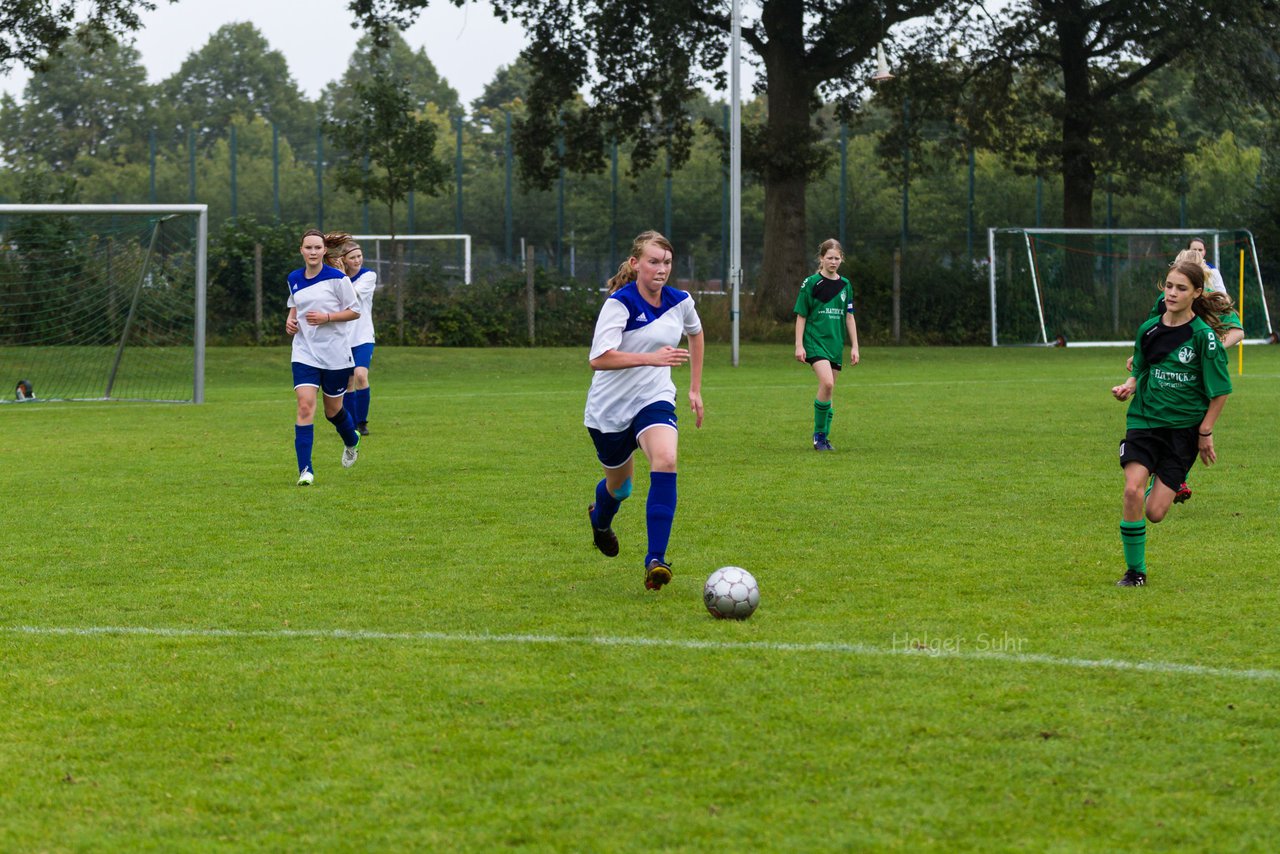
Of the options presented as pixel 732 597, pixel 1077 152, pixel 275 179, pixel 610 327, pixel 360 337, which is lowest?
pixel 732 597

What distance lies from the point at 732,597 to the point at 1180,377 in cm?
257

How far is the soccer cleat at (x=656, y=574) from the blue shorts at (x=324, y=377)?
17.7ft

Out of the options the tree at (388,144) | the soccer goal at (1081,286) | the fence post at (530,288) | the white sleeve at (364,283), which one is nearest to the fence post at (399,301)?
the fence post at (530,288)

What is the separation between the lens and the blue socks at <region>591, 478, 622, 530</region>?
781cm

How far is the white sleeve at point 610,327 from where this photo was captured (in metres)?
7.30

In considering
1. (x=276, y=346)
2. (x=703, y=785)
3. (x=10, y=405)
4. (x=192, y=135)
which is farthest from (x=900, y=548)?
(x=192, y=135)

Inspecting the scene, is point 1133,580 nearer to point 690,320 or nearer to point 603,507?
point 690,320

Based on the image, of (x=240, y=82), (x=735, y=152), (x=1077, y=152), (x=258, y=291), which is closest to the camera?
(x=735, y=152)

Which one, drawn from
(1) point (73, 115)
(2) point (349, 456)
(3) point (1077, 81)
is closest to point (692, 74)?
(3) point (1077, 81)

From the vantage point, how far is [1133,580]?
7.15m

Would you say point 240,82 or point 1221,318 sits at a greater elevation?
point 240,82

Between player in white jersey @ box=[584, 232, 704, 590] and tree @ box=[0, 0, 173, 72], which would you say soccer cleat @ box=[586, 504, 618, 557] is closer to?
player in white jersey @ box=[584, 232, 704, 590]

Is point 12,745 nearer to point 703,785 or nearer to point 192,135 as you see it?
point 703,785

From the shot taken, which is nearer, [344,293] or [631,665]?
[631,665]
